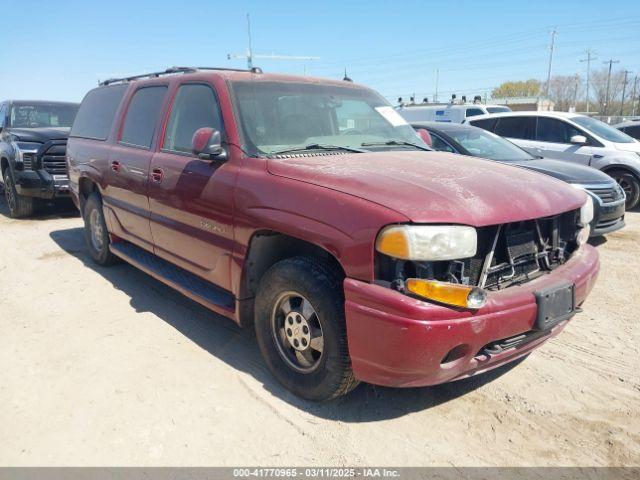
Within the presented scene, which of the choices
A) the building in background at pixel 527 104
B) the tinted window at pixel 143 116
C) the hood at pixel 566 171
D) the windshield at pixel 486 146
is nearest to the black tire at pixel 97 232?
the tinted window at pixel 143 116

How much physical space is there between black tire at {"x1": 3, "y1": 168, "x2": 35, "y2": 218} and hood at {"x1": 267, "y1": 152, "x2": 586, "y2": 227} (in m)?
7.01

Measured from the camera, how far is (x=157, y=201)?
413 centimetres

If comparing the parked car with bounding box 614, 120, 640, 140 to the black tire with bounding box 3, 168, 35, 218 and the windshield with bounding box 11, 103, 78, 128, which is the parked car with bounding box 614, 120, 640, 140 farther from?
the black tire with bounding box 3, 168, 35, 218

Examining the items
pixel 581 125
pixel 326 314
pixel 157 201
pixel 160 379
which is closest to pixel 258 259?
pixel 326 314

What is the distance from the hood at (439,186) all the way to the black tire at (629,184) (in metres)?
6.46

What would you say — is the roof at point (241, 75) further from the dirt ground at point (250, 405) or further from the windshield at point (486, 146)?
the windshield at point (486, 146)

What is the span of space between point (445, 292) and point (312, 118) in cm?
188

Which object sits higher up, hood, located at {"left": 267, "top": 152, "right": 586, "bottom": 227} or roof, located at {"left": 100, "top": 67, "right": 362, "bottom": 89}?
roof, located at {"left": 100, "top": 67, "right": 362, "bottom": 89}

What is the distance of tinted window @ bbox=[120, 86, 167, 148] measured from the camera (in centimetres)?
436

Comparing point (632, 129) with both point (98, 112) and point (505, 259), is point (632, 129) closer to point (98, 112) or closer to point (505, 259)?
point (505, 259)

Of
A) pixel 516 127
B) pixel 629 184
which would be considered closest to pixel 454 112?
pixel 516 127

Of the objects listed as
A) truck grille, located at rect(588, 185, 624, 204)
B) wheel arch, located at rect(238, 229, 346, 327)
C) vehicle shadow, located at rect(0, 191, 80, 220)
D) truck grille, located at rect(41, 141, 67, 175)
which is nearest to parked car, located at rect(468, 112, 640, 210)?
truck grille, located at rect(588, 185, 624, 204)

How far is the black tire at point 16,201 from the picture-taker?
8.38m

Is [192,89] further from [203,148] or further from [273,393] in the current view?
[273,393]
